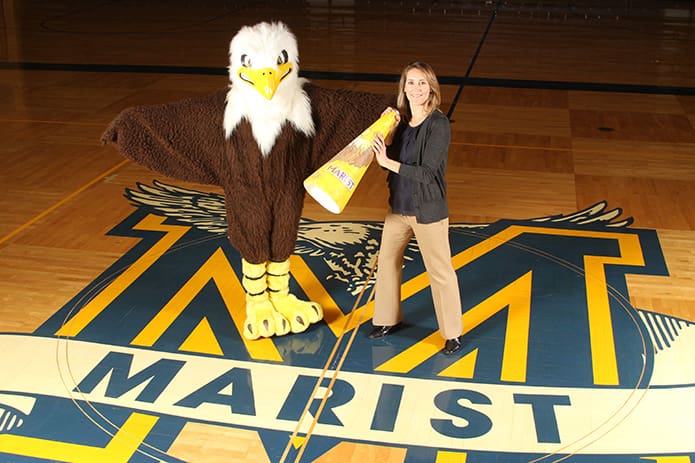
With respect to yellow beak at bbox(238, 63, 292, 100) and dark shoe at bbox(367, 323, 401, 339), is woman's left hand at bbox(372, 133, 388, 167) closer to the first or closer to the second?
yellow beak at bbox(238, 63, 292, 100)

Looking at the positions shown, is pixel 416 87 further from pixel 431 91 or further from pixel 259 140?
pixel 259 140

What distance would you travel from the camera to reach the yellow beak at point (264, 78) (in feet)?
12.1

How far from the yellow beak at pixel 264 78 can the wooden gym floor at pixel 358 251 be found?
1.21 m

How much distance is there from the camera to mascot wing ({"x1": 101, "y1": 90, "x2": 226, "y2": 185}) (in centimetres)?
396

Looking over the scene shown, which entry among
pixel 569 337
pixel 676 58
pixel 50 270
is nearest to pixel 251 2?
pixel 676 58

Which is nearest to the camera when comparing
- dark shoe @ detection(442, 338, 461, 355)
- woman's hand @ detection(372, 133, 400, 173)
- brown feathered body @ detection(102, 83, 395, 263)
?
woman's hand @ detection(372, 133, 400, 173)

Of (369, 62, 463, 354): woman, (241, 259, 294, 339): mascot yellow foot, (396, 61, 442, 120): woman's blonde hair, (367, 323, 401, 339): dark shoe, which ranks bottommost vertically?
(367, 323, 401, 339): dark shoe

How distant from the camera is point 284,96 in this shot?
3.79m

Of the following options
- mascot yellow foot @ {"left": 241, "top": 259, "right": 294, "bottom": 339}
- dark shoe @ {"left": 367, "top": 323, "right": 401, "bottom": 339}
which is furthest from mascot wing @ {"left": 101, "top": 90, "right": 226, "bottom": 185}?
dark shoe @ {"left": 367, "top": 323, "right": 401, "bottom": 339}

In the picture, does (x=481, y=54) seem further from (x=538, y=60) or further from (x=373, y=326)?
(x=373, y=326)

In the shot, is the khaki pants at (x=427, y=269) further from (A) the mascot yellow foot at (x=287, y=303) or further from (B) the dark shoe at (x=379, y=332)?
(A) the mascot yellow foot at (x=287, y=303)

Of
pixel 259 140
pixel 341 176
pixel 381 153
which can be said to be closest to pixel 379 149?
pixel 381 153

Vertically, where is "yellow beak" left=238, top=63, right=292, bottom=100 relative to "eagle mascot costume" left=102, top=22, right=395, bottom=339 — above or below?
above

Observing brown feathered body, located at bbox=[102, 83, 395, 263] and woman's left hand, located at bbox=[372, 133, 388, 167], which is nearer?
woman's left hand, located at bbox=[372, 133, 388, 167]
